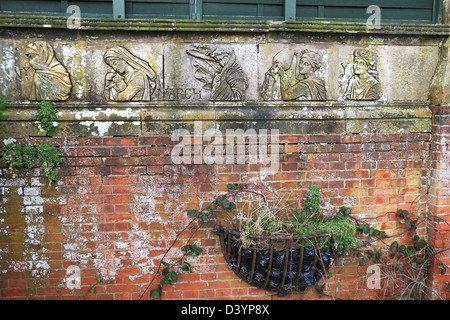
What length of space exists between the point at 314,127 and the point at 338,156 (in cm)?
37

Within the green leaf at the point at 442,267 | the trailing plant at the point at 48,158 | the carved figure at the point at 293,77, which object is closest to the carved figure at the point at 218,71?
the carved figure at the point at 293,77

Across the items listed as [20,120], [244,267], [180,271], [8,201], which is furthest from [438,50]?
[8,201]

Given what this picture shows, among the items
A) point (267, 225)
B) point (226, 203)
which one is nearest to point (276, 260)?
point (267, 225)

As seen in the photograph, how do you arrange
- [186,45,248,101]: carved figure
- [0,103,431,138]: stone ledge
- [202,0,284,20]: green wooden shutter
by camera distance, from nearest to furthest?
[0,103,431,138]: stone ledge
[186,45,248,101]: carved figure
[202,0,284,20]: green wooden shutter

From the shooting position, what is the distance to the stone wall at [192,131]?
328 cm

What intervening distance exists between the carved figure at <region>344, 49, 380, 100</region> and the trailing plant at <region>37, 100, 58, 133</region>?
8.68 feet

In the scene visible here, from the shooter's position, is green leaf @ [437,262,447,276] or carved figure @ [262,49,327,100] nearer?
carved figure @ [262,49,327,100]

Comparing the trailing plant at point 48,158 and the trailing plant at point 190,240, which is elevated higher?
the trailing plant at point 48,158

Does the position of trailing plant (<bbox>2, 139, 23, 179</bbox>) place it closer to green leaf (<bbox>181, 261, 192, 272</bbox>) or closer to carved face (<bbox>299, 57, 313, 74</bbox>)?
green leaf (<bbox>181, 261, 192, 272</bbox>)

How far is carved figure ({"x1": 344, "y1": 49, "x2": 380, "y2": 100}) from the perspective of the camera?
3543 millimetres

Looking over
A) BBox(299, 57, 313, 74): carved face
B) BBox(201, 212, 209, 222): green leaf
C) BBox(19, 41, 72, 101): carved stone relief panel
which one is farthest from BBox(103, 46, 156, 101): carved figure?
BBox(299, 57, 313, 74): carved face

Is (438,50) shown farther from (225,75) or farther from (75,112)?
(75,112)

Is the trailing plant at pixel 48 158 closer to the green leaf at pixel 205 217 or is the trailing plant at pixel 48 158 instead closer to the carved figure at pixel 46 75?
the carved figure at pixel 46 75

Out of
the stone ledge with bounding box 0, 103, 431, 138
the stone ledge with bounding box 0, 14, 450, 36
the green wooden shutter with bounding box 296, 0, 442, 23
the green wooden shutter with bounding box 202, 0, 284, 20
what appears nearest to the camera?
the stone ledge with bounding box 0, 14, 450, 36
